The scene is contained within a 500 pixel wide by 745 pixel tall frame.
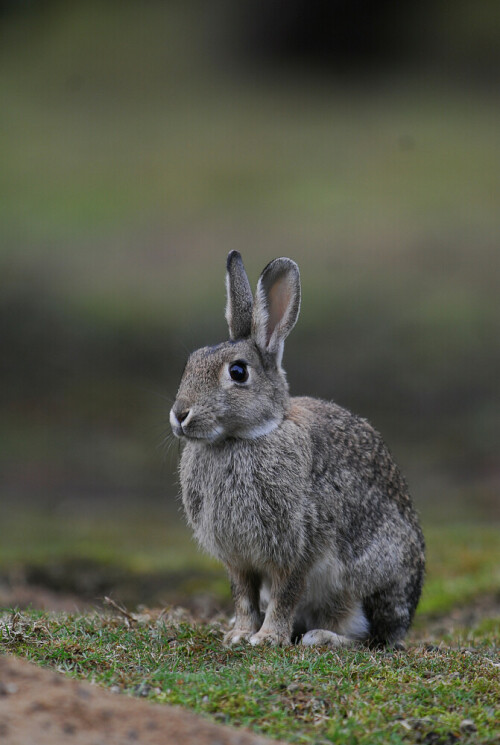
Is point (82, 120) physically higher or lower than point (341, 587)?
higher

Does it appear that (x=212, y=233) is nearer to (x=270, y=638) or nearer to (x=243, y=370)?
(x=243, y=370)

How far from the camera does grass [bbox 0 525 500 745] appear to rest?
5121mm

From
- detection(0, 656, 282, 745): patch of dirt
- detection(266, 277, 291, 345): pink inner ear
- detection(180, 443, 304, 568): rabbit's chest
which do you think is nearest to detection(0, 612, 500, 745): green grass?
detection(0, 656, 282, 745): patch of dirt

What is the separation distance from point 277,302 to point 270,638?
2.17 metres

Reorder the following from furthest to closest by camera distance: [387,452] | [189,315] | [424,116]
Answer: [424,116] → [189,315] → [387,452]

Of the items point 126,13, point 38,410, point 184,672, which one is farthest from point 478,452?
point 126,13

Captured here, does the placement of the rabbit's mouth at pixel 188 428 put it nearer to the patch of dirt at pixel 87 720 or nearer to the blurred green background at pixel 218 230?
the blurred green background at pixel 218 230

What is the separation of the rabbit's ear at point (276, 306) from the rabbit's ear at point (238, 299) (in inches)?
4.9

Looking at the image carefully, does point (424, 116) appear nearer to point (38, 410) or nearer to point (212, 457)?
point (38, 410)

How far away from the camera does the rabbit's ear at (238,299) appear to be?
283 inches

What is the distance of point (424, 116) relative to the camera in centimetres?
2780

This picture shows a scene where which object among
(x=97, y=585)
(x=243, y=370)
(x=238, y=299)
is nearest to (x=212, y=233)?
(x=97, y=585)

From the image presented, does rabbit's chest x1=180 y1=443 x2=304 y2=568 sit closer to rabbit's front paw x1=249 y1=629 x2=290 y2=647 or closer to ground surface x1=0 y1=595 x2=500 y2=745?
rabbit's front paw x1=249 y1=629 x2=290 y2=647

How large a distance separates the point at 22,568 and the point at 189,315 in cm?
798
